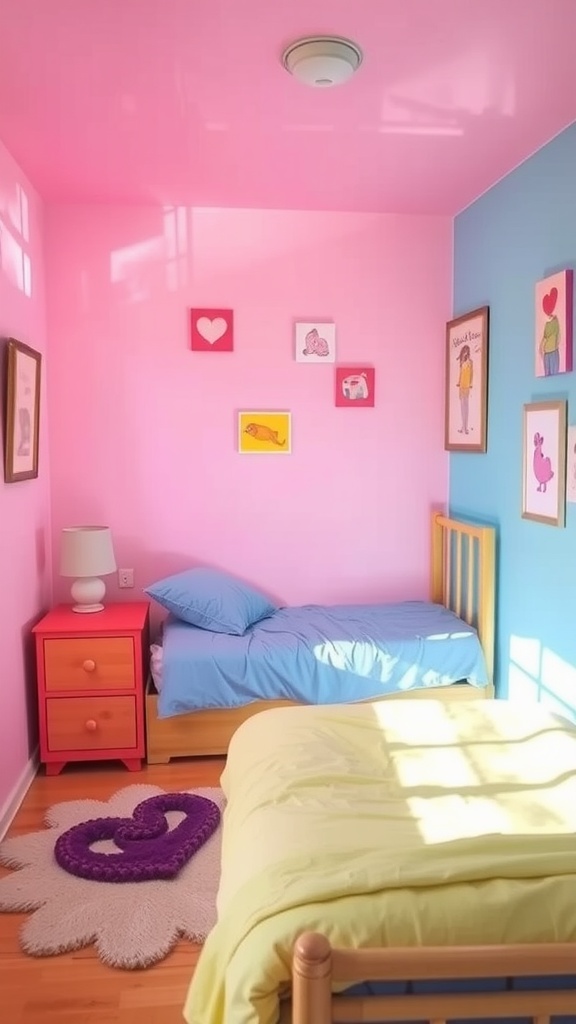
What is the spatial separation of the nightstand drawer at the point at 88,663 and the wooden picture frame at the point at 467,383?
1797 millimetres

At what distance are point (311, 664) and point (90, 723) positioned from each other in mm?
938

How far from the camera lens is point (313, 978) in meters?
1.07

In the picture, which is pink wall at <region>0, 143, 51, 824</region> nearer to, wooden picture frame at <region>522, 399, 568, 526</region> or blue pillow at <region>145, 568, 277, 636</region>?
blue pillow at <region>145, 568, 277, 636</region>

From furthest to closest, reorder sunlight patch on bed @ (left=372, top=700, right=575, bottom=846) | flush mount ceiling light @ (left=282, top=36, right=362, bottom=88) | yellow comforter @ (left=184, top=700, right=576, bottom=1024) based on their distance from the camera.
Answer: flush mount ceiling light @ (left=282, top=36, right=362, bottom=88), sunlight patch on bed @ (left=372, top=700, right=575, bottom=846), yellow comforter @ (left=184, top=700, right=576, bottom=1024)

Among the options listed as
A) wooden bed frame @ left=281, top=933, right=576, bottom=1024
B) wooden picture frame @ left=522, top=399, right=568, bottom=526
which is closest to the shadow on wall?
wooden picture frame @ left=522, top=399, right=568, bottom=526

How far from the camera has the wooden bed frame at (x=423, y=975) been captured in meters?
1.08

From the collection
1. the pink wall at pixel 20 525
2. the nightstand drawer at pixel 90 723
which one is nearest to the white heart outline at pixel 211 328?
the pink wall at pixel 20 525

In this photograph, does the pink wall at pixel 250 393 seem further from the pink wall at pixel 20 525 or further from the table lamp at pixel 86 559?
the table lamp at pixel 86 559

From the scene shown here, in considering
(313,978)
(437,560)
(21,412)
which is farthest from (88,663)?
→ (313,978)

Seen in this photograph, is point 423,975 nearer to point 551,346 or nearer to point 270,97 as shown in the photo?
point 551,346

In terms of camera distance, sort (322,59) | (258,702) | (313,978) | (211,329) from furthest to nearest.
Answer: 1. (211,329)
2. (258,702)
3. (322,59)
4. (313,978)

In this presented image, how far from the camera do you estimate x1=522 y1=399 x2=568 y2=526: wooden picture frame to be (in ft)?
8.85

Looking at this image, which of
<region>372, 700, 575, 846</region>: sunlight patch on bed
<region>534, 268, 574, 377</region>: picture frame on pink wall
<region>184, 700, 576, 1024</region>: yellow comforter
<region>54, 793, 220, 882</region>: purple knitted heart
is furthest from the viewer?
<region>534, 268, 574, 377</region>: picture frame on pink wall

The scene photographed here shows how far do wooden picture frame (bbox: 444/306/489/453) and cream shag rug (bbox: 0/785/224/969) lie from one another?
2040 millimetres
